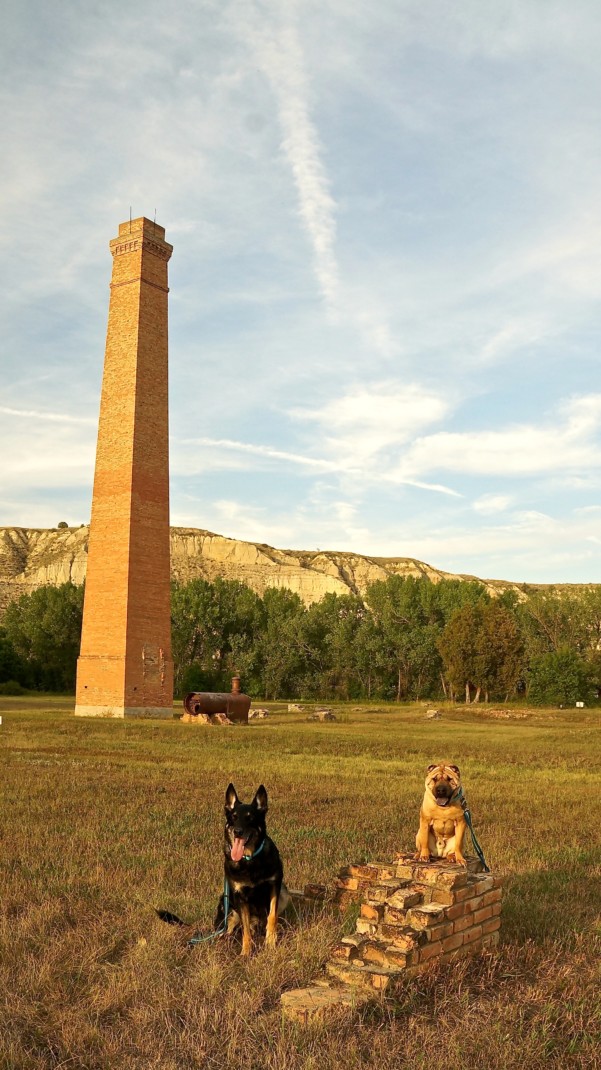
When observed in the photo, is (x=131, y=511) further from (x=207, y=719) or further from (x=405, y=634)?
(x=405, y=634)

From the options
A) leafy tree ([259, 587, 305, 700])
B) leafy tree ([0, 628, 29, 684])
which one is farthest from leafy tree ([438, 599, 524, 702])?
leafy tree ([0, 628, 29, 684])

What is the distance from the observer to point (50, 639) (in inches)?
2687

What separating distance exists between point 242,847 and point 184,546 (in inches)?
4539

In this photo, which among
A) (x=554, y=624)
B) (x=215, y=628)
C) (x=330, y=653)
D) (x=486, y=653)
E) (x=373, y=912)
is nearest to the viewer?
(x=373, y=912)

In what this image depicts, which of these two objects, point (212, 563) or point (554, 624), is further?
point (212, 563)

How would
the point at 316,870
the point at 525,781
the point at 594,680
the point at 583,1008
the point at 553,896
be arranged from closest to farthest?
the point at 583,1008, the point at 553,896, the point at 316,870, the point at 525,781, the point at 594,680

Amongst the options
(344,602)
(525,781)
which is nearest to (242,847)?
(525,781)

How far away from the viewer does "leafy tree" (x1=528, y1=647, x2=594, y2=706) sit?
194ft

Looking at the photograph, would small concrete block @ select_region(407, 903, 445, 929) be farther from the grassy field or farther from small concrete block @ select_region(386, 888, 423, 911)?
the grassy field

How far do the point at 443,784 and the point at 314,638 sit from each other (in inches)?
2630

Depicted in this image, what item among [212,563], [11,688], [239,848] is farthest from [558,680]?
[212,563]

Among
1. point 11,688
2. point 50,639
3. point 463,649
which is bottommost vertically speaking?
point 11,688

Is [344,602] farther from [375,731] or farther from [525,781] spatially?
[525,781]

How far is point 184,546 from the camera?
11906 centimetres
